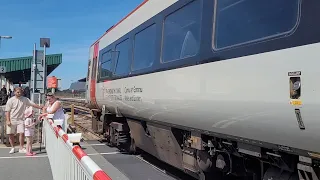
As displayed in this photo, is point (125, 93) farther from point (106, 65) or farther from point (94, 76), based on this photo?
point (94, 76)

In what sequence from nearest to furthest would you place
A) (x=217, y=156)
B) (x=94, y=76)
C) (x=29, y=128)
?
(x=217, y=156), (x=29, y=128), (x=94, y=76)

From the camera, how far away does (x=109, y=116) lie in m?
11.2

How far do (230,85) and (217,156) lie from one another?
4.63ft

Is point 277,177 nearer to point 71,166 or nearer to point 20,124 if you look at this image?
point 71,166

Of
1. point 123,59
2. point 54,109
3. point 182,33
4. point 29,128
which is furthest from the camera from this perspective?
point 29,128

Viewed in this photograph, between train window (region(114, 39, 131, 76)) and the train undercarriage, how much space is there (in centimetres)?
120

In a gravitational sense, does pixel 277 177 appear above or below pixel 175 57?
below

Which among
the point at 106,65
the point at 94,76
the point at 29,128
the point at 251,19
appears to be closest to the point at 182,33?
the point at 251,19

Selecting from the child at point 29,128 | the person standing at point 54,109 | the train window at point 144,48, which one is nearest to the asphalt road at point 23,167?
the child at point 29,128

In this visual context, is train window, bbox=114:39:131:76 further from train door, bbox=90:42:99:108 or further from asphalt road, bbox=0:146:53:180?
train door, bbox=90:42:99:108

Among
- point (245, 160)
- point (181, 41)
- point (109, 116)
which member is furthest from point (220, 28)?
point (109, 116)

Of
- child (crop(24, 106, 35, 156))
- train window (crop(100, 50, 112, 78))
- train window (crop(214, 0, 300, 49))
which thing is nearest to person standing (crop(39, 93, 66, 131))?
child (crop(24, 106, 35, 156))

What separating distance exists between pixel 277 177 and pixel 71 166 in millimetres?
2179

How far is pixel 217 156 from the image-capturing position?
17.3ft
